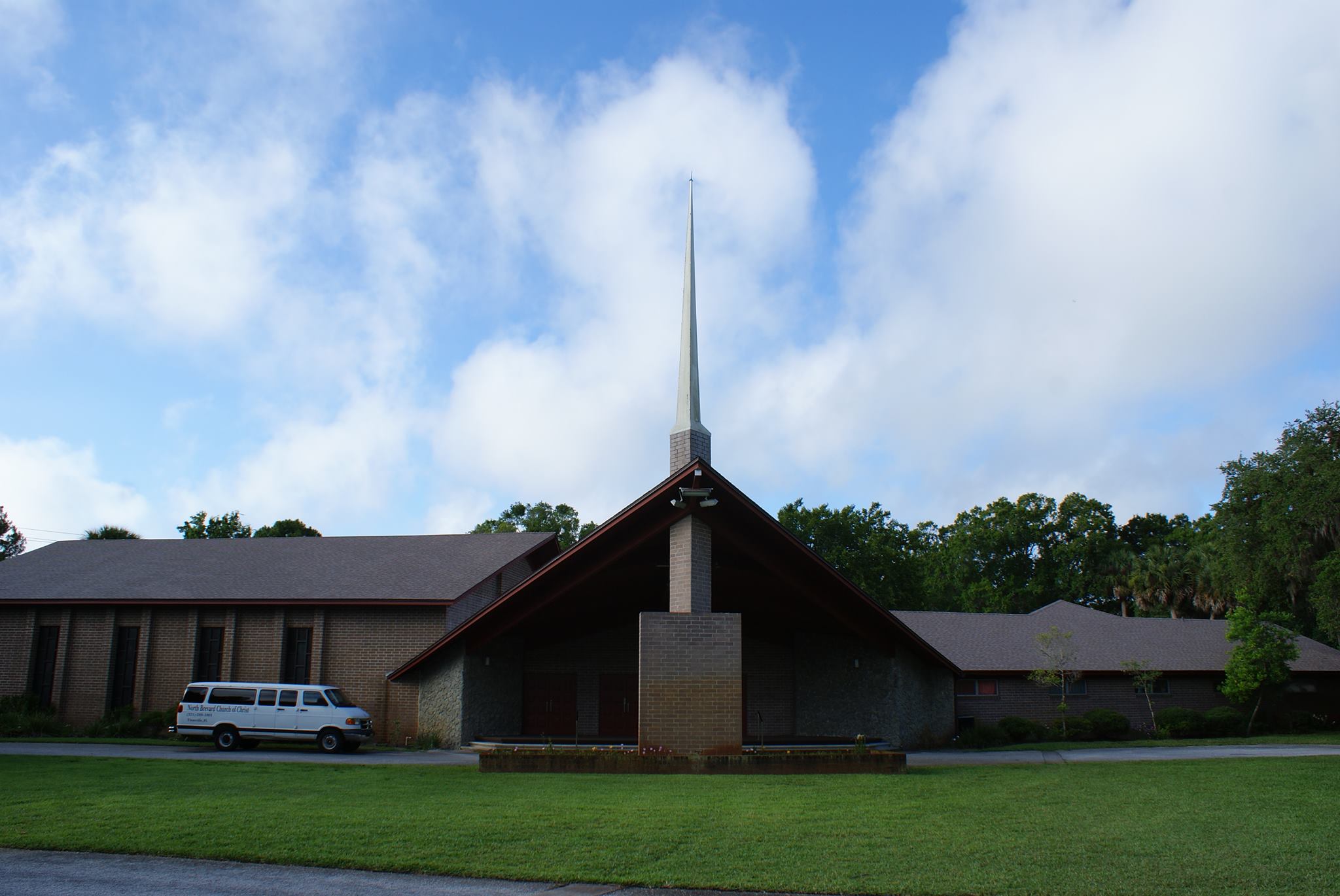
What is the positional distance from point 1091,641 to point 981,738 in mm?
9056

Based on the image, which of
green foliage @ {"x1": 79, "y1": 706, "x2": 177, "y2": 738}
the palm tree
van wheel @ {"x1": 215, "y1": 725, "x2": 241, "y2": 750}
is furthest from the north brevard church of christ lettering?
the palm tree

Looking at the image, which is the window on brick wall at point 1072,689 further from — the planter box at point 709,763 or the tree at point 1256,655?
the planter box at point 709,763

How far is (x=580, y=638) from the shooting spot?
27750 millimetres

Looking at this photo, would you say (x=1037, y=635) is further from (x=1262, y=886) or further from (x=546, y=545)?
(x=1262, y=886)

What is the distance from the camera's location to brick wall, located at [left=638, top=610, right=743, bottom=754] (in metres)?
17.8

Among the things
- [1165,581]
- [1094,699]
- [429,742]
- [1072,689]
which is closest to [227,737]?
[429,742]

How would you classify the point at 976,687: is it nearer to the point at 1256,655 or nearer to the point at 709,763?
the point at 1256,655

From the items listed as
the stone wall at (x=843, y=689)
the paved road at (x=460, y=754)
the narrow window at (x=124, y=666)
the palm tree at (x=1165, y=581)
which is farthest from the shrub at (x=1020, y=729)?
the narrow window at (x=124, y=666)

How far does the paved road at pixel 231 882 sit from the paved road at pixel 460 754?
11.6 meters

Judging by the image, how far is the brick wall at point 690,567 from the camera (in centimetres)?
1862

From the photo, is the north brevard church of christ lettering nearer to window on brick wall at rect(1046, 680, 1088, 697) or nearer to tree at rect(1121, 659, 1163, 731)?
window on brick wall at rect(1046, 680, 1088, 697)

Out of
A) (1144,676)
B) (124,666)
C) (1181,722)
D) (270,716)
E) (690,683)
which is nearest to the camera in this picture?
(690,683)

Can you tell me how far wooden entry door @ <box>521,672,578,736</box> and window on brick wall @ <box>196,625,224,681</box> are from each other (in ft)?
29.8

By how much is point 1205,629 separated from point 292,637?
32.1 meters
